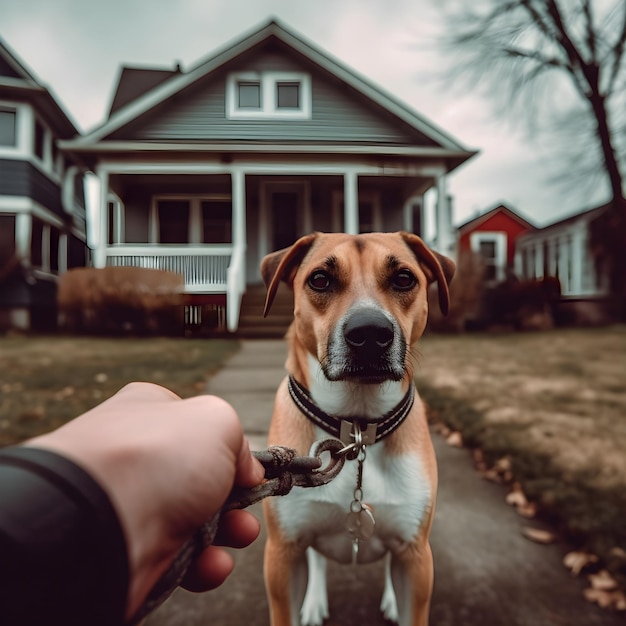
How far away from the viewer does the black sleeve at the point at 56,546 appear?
0.34 metres

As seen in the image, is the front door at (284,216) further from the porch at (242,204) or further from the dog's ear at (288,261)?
the dog's ear at (288,261)

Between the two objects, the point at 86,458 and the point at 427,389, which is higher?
the point at 86,458

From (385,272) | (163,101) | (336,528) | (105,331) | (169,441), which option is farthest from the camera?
(163,101)

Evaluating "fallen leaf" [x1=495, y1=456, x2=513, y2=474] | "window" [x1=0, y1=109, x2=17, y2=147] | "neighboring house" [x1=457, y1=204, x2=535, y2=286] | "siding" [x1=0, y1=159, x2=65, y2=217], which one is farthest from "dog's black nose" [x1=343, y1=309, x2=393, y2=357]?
"neighboring house" [x1=457, y1=204, x2=535, y2=286]

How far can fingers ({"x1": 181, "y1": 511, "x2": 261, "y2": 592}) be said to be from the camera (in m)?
0.67

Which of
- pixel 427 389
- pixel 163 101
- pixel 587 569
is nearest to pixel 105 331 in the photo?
pixel 587 569

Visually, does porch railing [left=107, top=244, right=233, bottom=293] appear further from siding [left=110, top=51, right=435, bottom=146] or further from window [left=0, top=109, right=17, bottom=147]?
window [left=0, top=109, right=17, bottom=147]

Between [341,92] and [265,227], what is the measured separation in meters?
5.88

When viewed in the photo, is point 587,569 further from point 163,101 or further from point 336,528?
point 163,101

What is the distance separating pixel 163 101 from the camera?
9.41m

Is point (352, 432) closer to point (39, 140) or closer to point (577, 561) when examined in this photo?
point (577, 561)

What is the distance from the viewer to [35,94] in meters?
5.68

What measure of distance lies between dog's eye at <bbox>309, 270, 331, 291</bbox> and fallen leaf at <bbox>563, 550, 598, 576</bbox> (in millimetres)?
1799

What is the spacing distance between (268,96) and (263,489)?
7947 millimetres
